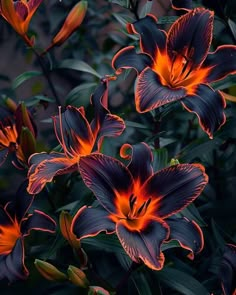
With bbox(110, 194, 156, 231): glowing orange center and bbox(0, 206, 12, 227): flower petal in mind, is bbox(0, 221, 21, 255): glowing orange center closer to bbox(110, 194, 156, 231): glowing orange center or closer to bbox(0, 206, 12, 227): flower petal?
bbox(0, 206, 12, 227): flower petal

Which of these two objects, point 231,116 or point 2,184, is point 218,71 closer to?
point 231,116

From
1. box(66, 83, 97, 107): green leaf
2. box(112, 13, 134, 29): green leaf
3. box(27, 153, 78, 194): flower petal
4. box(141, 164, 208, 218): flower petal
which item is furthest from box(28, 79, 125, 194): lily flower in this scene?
box(112, 13, 134, 29): green leaf

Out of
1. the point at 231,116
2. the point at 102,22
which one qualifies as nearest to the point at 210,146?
the point at 231,116

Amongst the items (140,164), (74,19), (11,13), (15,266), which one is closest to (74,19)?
(74,19)

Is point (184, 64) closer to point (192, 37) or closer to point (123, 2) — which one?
point (192, 37)

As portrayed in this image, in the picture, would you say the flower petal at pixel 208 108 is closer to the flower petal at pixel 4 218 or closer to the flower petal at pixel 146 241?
the flower petal at pixel 146 241
